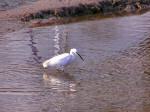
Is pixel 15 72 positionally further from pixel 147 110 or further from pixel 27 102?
pixel 147 110

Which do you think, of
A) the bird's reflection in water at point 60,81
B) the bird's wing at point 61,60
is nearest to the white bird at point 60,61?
the bird's wing at point 61,60

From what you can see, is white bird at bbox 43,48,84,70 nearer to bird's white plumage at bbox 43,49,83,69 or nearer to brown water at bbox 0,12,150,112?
bird's white plumage at bbox 43,49,83,69

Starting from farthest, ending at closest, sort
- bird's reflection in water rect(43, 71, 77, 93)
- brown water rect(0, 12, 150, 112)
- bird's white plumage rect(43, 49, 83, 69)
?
bird's white plumage rect(43, 49, 83, 69) → bird's reflection in water rect(43, 71, 77, 93) → brown water rect(0, 12, 150, 112)

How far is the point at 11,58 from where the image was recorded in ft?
35.9

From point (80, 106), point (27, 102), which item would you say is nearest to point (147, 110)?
point (80, 106)

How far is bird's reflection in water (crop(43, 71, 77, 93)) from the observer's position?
9.50 m

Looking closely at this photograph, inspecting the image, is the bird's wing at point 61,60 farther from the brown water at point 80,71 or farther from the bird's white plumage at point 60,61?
the brown water at point 80,71

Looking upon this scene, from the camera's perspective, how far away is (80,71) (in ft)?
34.1

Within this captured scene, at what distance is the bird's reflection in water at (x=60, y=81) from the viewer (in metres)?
9.50

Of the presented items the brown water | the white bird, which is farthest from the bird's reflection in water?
the white bird

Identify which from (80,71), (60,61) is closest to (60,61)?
(60,61)

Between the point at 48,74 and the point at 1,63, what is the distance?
98 cm

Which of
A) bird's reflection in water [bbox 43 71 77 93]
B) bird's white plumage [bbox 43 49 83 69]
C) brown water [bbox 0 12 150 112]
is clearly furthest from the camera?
bird's white plumage [bbox 43 49 83 69]

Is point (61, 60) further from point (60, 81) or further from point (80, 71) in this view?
point (60, 81)
